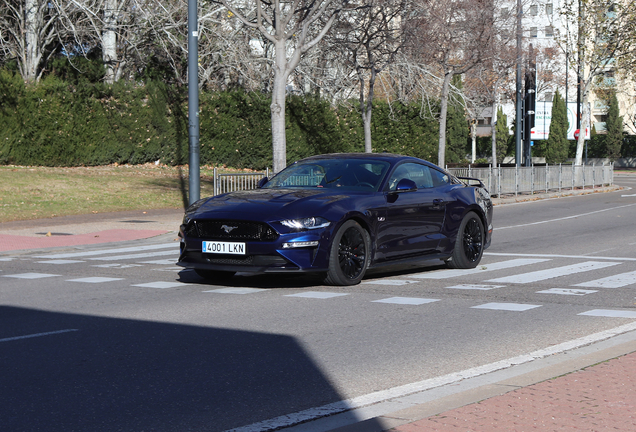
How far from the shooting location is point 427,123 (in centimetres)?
→ 4381

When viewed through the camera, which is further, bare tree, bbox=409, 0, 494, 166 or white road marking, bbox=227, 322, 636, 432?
bare tree, bbox=409, 0, 494, 166

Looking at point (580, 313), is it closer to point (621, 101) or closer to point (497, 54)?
point (497, 54)

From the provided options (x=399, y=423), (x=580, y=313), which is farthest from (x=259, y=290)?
(x=399, y=423)

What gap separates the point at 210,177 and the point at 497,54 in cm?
1190

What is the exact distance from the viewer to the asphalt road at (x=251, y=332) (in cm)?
537

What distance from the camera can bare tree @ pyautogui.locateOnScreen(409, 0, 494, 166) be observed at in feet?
101

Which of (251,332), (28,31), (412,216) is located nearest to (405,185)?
(412,216)

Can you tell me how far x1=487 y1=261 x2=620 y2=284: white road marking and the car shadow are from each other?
15.6 feet

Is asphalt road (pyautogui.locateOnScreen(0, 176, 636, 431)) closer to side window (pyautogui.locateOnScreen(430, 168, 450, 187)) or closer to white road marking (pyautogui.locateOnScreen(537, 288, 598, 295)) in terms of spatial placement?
white road marking (pyautogui.locateOnScreen(537, 288, 598, 295))

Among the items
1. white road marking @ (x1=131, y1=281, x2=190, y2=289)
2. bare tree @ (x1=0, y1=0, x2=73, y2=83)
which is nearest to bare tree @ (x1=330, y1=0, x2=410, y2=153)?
bare tree @ (x1=0, y1=0, x2=73, y2=83)

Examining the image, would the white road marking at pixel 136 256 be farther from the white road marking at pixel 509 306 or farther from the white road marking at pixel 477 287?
the white road marking at pixel 509 306

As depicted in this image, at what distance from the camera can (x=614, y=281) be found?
36.7 ft

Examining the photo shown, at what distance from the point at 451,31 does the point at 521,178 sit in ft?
21.8

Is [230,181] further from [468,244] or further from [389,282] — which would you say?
[389,282]
